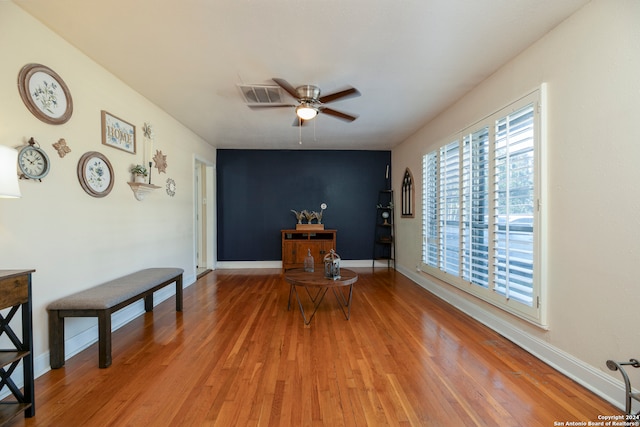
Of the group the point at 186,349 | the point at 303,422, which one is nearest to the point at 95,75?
the point at 186,349

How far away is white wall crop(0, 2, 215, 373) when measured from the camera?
197cm

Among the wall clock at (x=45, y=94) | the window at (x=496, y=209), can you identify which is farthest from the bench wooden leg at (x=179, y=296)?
the window at (x=496, y=209)

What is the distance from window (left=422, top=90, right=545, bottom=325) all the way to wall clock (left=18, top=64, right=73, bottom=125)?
3.80 meters

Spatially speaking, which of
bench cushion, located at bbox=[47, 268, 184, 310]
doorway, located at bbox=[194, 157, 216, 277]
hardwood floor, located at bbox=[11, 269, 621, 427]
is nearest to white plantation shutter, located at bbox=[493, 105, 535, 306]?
hardwood floor, located at bbox=[11, 269, 621, 427]

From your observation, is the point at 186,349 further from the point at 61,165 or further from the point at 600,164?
the point at 600,164

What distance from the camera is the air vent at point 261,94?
2854 mm

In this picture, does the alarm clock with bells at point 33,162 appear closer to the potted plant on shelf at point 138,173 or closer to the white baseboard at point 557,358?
the potted plant on shelf at point 138,173

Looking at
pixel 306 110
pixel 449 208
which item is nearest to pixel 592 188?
pixel 449 208

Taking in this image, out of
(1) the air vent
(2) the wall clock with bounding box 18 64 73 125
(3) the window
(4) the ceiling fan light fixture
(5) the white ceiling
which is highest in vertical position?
(5) the white ceiling

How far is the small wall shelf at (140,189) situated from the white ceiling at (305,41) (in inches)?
42.1

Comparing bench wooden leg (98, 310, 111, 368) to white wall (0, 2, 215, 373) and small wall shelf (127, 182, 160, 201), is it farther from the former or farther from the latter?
small wall shelf (127, 182, 160, 201)

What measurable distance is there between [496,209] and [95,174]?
3812 mm

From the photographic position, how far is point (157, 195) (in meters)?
3.82

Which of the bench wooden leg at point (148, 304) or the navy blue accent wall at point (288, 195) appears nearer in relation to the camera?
the bench wooden leg at point (148, 304)
